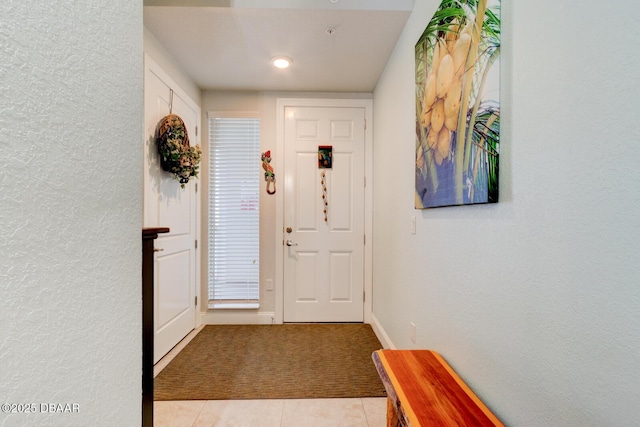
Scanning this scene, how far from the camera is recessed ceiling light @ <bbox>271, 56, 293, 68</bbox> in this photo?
2.36 m

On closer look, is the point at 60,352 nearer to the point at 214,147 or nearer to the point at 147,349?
the point at 147,349

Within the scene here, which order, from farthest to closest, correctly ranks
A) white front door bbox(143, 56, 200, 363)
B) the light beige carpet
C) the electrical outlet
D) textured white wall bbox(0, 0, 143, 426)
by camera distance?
white front door bbox(143, 56, 200, 363) → the light beige carpet → the electrical outlet → textured white wall bbox(0, 0, 143, 426)

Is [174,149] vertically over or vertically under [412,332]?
over

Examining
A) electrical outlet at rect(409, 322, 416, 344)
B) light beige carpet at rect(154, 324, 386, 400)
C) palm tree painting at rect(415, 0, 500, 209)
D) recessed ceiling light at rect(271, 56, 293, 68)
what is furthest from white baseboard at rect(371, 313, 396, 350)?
recessed ceiling light at rect(271, 56, 293, 68)

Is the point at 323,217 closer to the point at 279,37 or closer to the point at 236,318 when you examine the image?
the point at 236,318

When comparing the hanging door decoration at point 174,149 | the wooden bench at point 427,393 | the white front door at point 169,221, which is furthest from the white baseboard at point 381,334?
the hanging door decoration at point 174,149

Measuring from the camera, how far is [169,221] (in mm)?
2346

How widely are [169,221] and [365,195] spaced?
190 cm

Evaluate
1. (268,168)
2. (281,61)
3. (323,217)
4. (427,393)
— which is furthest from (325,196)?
(427,393)

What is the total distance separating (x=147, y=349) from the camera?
1.12 meters

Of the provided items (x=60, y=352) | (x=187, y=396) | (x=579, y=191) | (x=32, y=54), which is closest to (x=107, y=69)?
(x=32, y=54)

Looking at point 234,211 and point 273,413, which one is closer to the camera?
point 273,413

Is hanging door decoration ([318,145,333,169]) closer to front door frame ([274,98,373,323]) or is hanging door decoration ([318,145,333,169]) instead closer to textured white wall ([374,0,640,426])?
front door frame ([274,98,373,323])

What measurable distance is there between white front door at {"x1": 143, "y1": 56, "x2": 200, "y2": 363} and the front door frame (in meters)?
0.83
